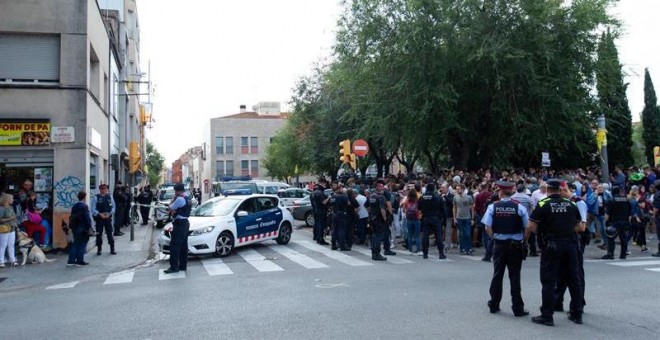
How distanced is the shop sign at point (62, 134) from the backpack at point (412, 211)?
931cm

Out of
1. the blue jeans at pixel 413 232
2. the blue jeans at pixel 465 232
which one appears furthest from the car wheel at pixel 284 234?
the blue jeans at pixel 465 232

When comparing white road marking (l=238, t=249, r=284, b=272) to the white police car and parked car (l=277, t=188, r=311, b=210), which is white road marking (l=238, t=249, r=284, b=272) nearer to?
the white police car

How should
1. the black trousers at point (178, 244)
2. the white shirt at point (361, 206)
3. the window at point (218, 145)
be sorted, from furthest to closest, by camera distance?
the window at point (218, 145) → the white shirt at point (361, 206) → the black trousers at point (178, 244)

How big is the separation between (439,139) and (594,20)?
8181mm

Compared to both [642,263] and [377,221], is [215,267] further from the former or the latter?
[642,263]

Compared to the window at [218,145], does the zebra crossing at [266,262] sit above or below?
below

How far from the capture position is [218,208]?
587 inches

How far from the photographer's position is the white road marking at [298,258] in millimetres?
12211

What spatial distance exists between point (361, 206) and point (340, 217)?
67 cm

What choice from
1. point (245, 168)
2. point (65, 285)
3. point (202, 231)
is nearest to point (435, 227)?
point (202, 231)

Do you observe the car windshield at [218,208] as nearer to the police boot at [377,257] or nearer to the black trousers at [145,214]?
the police boot at [377,257]

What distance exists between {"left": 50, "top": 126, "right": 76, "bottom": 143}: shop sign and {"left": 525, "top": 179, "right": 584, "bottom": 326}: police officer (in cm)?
1283

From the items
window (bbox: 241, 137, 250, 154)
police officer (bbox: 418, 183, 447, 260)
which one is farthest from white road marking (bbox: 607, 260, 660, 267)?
window (bbox: 241, 137, 250, 154)

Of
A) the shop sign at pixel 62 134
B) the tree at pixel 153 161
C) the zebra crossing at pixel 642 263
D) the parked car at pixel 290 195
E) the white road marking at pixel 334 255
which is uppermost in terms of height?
the tree at pixel 153 161
